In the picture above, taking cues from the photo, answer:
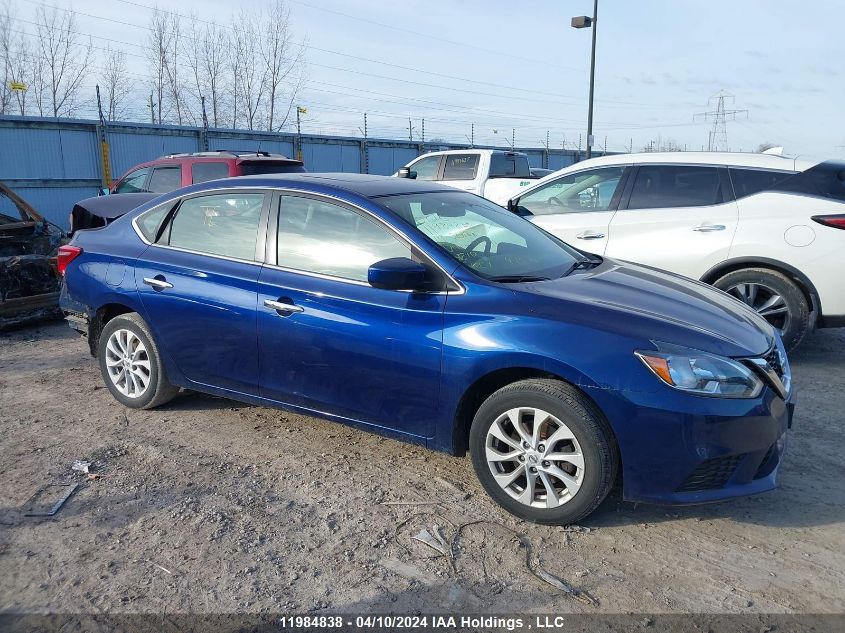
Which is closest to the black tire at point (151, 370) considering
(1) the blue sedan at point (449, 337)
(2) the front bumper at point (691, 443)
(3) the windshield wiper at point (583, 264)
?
(1) the blue sedan at point (449, 337)

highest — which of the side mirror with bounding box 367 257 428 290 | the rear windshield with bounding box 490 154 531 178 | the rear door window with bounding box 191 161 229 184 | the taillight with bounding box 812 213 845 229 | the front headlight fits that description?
the rear windshield with bounding box 490 154 531 178

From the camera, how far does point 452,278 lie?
355 centimetres

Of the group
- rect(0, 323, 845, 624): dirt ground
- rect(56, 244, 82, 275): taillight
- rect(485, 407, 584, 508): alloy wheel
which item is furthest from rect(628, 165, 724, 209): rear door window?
rect(56, 244, 82, 275): taillight

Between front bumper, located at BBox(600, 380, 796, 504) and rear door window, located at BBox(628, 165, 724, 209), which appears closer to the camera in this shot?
front bumper, located at BBox(600, 380, 796, 504)

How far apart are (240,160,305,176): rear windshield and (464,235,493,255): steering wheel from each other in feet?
17.2

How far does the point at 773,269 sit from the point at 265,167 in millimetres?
6203

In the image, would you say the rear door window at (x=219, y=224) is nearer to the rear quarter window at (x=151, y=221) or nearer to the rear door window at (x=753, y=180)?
the rear quarter window at (x=151, y=221)

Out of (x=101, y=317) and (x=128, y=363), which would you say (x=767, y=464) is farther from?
(x=101, y=317)

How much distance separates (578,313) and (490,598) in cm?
133

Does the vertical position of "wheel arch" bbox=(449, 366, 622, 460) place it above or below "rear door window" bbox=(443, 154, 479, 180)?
below

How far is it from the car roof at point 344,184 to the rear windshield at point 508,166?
30.6ft

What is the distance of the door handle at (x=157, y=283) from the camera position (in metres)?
4.45

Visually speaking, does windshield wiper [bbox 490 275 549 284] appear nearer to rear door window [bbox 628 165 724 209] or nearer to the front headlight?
the front headlight

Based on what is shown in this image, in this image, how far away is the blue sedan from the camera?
3.12 metres
